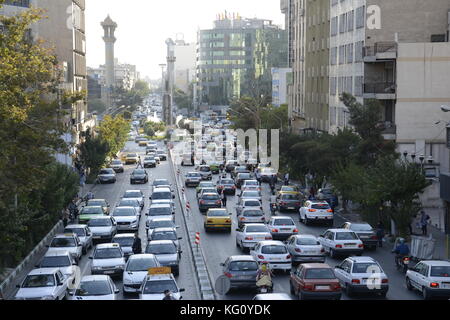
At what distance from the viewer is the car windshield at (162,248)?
2772 cm

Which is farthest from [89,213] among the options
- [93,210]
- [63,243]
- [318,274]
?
[318,274]

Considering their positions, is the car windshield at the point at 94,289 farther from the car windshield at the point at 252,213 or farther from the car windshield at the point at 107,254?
the car windshield at the point at 252,213

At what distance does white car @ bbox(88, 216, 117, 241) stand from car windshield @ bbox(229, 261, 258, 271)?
1375cm

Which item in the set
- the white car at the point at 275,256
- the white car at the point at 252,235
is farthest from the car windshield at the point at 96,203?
the white car at the point at 275,256

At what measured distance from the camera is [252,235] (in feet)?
104

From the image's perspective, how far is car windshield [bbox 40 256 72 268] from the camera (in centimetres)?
2642

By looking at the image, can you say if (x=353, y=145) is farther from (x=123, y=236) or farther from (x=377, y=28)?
(x=123, y=236)

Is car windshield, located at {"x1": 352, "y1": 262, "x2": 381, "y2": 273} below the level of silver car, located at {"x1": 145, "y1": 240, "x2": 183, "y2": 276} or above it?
above

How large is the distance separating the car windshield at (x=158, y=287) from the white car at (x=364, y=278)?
5.55 metres

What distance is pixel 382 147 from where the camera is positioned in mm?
44594

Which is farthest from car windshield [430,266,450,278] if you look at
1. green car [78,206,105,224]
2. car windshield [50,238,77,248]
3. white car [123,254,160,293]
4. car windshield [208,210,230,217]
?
green car [78,206,105,224]

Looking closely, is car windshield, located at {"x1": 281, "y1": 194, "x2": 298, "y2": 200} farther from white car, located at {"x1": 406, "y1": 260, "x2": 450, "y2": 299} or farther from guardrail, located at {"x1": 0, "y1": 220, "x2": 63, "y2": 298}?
white car, located at {"x1": 406, "y1": 260, "x2": 450, "y2": 299}

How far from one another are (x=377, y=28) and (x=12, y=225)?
38.8m

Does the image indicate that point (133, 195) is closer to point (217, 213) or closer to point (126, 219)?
point (126, 219)
